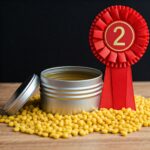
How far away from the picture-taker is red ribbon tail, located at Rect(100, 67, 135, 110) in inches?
38.3

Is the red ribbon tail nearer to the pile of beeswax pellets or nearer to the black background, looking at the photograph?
the pile of beeswax pellets

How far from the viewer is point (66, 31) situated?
127 centimetres

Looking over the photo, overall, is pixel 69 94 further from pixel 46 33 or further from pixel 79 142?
pixel 46 33

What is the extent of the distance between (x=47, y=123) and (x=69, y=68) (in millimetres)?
199

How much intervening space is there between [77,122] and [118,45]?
0.70 ft

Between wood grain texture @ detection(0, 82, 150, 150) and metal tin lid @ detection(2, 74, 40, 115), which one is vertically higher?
metal tin lid @ detection(2, 74, 40, 115)

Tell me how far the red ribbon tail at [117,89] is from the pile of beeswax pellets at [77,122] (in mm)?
23

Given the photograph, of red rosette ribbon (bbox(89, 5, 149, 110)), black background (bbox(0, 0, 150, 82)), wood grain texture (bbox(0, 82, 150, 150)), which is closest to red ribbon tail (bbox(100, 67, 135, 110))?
red rosette ribbon (bbox(89, 5, 149, 110))

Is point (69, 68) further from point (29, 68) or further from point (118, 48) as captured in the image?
point (29, 68)

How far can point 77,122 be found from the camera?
2.95 ft

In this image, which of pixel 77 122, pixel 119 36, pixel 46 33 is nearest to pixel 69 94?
pixel 77 122

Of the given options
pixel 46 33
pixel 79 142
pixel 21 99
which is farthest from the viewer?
pixel 46 33

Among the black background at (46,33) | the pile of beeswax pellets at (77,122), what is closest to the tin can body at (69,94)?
the pile of beeswax pellets at (77,122)

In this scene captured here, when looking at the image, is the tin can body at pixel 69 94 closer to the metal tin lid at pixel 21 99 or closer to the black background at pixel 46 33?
the metal tin lid at pixel 21 99
